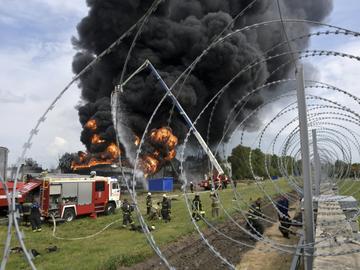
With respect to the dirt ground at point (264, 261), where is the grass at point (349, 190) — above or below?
above

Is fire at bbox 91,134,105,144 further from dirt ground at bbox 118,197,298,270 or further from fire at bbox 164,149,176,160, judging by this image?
dirt ground at bbox 118,197,298,270

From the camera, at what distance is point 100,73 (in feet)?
192

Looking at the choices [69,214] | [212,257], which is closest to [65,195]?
[69,214]

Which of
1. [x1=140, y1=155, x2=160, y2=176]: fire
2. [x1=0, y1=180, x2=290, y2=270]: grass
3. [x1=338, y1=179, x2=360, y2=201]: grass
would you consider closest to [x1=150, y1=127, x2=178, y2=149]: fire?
[x1=140, y1=155, x2=160, y2=176]: fire

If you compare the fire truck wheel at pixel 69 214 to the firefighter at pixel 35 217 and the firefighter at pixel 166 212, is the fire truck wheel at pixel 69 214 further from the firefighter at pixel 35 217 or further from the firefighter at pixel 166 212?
the firefighter at pixel 166 212

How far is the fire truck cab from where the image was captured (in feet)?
70.6

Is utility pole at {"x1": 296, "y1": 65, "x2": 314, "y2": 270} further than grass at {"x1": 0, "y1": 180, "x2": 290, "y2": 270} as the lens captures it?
No

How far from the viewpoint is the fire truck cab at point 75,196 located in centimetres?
2152

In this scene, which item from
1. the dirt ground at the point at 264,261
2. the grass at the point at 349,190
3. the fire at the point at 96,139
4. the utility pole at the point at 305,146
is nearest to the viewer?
the utility pole at the point at 305,146

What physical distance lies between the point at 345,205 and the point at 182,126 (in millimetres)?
38484

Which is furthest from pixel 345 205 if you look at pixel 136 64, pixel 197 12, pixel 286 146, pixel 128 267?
pixel 197 12

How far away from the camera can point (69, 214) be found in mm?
22375

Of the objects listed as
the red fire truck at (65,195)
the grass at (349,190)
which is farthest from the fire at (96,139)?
the grass at (349,190)

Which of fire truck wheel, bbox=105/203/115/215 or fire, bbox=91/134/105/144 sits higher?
fire, bbox=91/134/105/144
